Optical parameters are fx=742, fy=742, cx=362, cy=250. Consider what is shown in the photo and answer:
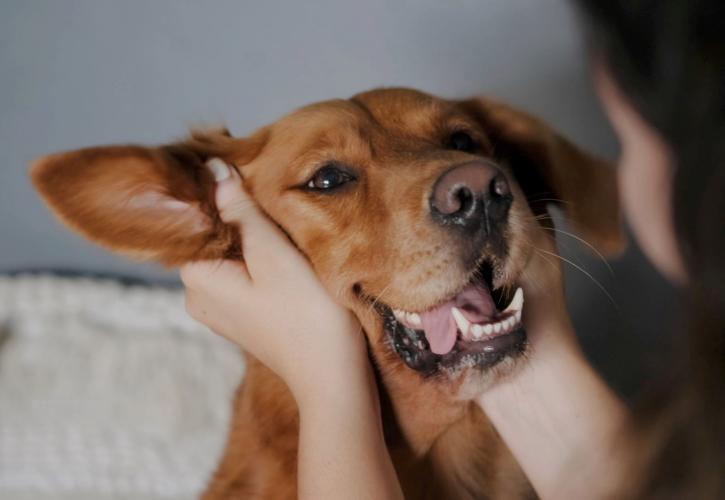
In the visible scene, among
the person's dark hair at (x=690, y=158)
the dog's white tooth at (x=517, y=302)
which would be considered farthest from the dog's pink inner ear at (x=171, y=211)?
the person's dark hair at (x=690, y=158)

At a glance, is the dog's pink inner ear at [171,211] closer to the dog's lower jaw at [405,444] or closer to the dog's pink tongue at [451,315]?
the dog's lower jaw at [405,444]

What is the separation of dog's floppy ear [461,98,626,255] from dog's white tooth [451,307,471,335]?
1.35ft

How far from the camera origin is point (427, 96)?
1381 mm

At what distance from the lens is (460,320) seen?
1146mm

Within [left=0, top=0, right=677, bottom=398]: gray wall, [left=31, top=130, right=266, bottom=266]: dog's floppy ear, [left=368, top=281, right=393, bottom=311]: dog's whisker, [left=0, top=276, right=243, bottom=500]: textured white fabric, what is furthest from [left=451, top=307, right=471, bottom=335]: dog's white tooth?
[left=0, top=276, right=243, bottom=500]: textured white fabric

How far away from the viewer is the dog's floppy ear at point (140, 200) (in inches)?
Result: 45.7

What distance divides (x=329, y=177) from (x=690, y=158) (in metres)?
0.68

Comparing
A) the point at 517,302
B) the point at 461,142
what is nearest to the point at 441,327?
the point at 517,302

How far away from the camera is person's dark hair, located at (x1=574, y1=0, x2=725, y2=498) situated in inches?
27.0

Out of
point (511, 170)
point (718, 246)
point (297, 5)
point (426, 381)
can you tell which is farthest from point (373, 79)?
point (718, 246)

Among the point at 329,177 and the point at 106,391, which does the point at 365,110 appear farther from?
the point at 106,391

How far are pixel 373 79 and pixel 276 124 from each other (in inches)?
29.2

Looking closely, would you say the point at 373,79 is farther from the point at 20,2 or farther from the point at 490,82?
the point at 20,2

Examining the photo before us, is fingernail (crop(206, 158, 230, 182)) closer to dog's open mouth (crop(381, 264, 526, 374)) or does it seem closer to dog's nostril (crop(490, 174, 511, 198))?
dog's open mouth (crop(381, 264, 526, 374))
